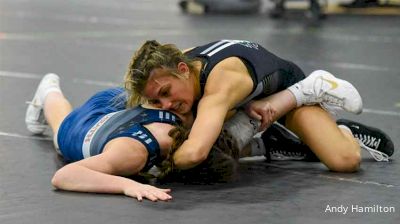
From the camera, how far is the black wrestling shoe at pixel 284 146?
4.20m

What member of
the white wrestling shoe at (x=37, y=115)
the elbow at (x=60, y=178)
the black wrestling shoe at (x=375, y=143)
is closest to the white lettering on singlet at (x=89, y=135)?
the elbow at (x=60, y=178)

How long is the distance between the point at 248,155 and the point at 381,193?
2.55 feet

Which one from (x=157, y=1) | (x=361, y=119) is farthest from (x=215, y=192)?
(x=157, y=1)

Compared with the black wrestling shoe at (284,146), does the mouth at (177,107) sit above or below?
above

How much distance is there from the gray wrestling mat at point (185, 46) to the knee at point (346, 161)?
Result: 4cm

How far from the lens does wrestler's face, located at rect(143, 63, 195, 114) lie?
3678 mm

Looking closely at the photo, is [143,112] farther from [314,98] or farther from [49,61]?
[49,61]

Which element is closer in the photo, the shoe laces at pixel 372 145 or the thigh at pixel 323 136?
the thigh at pixel 323 136

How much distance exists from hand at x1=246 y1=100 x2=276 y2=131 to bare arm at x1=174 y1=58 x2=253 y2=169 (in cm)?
14

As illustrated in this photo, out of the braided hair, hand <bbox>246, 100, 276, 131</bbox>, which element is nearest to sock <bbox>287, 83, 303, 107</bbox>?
hand <bbox>246, 100, 276, 131</bbox>

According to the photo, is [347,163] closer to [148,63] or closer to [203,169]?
[203,169]

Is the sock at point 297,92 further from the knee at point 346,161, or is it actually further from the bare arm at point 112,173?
the bare arm at point 112,173

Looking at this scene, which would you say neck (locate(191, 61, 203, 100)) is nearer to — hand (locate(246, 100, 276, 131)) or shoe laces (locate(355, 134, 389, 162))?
hand (locate(246, 100, 276, 131))

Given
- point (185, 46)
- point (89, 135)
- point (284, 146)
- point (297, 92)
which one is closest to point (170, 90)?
point (89, 135)
